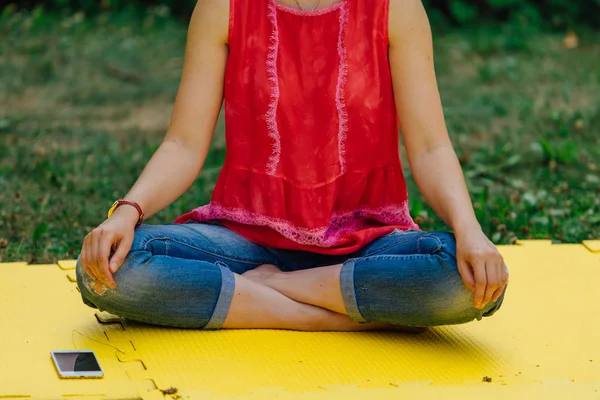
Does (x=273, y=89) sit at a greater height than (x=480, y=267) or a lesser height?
greater

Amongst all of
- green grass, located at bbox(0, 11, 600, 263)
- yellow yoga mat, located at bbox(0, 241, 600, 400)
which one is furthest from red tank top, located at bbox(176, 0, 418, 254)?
green grass, located at bbox(0, 11, 600, 263)

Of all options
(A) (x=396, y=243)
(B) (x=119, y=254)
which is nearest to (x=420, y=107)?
(A) (x=396, y=243)

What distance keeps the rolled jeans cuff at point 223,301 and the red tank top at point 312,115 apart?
0.19 meters

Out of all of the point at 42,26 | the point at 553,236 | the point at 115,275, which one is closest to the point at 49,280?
the point at 115,275

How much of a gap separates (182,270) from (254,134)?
1.26ft

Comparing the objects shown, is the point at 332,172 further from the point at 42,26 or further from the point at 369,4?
the point at 42,26

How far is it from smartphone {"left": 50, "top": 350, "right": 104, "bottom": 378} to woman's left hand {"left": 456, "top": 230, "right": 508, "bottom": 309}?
0.79 metres

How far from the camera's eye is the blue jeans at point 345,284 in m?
2.28

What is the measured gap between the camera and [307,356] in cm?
228

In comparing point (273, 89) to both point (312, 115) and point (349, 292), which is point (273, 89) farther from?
point (349, 292)

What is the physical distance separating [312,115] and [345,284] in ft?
1.35

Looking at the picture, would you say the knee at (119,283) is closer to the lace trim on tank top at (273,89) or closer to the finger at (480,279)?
the lace trim on tank top at (273,89)

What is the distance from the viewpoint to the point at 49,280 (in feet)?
9.09

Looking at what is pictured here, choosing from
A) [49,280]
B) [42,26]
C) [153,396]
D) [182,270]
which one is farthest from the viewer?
[42,26]
